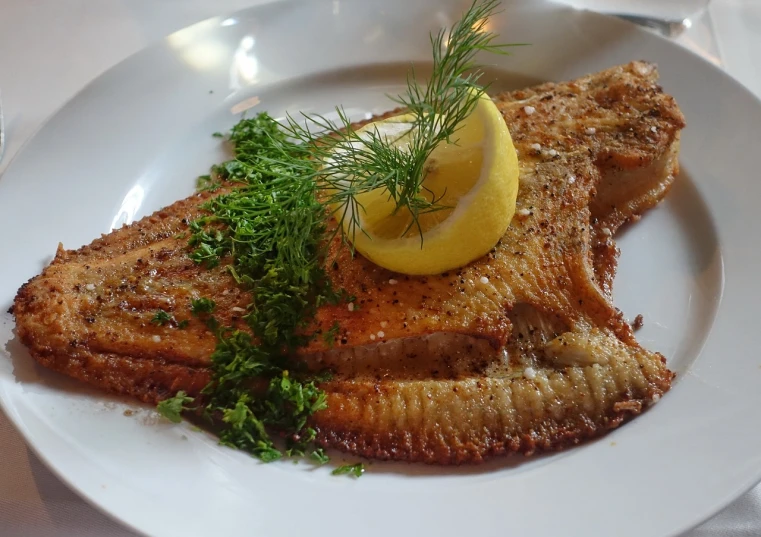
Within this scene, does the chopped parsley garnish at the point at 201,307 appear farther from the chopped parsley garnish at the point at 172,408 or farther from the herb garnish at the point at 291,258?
the chopped parsley garnish at the point at 172,408

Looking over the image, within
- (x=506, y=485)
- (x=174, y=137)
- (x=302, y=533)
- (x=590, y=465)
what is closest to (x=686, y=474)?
(x=590, y=465)

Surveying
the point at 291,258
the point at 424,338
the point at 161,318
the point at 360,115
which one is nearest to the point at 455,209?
the point at 424,338

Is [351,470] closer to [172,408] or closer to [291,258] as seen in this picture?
[172,408]

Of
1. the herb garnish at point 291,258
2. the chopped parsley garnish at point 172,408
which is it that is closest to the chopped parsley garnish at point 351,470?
the herb garnish at point 291,258

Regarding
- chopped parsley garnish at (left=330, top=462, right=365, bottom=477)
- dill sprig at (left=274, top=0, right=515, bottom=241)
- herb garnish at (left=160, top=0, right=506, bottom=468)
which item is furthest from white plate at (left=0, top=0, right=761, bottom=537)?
dill sprig at (left=274, top=0, right=515, bottom=241)

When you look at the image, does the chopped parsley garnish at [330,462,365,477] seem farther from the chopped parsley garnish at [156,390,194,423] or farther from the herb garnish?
the chopped parsley garnish at [156,390,194,423]

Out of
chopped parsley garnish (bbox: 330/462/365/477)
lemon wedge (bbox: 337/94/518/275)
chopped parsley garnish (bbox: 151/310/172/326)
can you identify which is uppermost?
lemon wedge (bbox: 337/94/518/275)

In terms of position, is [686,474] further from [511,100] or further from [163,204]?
[163,204]
